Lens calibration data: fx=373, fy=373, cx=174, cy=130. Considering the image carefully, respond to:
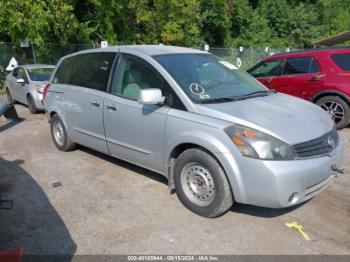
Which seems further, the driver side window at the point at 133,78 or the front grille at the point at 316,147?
the driver side window at the point at 133,78

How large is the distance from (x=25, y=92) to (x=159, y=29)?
47.4 ft

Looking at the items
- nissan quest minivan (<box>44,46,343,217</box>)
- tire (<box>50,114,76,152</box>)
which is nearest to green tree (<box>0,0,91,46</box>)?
tire (<box>50,114,76,152</box>)

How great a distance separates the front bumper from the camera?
354cm

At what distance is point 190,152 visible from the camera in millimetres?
4121

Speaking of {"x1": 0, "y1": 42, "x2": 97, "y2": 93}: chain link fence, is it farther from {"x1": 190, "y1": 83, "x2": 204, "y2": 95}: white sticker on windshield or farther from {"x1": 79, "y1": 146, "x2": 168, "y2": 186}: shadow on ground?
{"x1": 190, "y1": 83, "x2": 204, "y2": 95}: white sticker on windshield

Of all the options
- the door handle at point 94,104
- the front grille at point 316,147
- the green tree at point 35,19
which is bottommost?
the front grille at point 316,147

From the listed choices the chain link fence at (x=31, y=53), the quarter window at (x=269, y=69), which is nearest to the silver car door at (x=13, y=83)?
the chain link fence at (x=31, y=53)

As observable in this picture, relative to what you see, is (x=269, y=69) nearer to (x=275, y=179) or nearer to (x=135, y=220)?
(x=275, y=179)

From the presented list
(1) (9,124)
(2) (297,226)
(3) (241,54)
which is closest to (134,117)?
(2) (297,226)

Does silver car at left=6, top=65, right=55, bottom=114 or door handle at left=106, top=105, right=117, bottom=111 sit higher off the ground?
door handle at left=106, top=105, right=117, bottom=111

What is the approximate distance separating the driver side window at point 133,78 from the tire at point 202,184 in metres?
0.90

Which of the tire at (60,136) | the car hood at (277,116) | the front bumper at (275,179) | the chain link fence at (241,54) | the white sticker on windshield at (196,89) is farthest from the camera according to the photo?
Result: the chain link fence at (241,54)

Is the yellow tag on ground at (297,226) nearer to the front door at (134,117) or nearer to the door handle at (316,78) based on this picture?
the front door at (134,117)

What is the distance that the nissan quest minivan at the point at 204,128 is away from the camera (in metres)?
3.65
